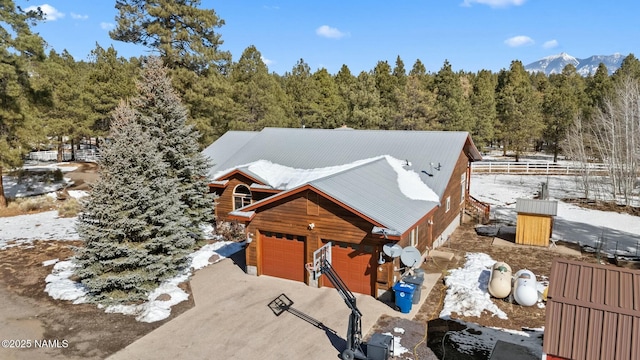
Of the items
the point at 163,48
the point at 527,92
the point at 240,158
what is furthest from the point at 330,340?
the point at 527,92

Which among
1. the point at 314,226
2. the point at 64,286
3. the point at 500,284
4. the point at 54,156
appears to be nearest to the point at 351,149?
the point at 314,226

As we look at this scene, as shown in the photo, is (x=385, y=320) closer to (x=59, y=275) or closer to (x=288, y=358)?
(x=288, y=358)

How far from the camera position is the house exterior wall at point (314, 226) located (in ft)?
45.2

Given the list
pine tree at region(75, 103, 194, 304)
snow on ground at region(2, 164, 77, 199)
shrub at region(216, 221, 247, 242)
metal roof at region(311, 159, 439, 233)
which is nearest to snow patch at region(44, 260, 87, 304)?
pine tree at region(75, 103, 194, 304)

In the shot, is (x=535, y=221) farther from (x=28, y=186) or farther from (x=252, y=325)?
(x=28, y=186)

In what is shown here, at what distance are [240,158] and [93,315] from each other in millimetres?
12546

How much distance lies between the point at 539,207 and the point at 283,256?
41.4 feet

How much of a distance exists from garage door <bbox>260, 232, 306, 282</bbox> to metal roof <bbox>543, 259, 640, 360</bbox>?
8.79 metres

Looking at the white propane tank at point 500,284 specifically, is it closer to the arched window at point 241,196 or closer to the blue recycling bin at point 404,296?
the blue recycling bin at point 404,296

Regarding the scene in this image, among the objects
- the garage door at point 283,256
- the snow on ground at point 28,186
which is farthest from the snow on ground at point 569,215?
the snow on ground at point 28,186

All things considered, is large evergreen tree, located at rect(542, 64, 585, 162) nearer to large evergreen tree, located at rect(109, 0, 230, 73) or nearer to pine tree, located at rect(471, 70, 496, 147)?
pine tree, located at rect(471, 70, 496, 147)

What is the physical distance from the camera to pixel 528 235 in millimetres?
19781

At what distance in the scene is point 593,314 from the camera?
7938 mm

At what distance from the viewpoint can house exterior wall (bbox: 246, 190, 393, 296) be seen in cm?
1379
